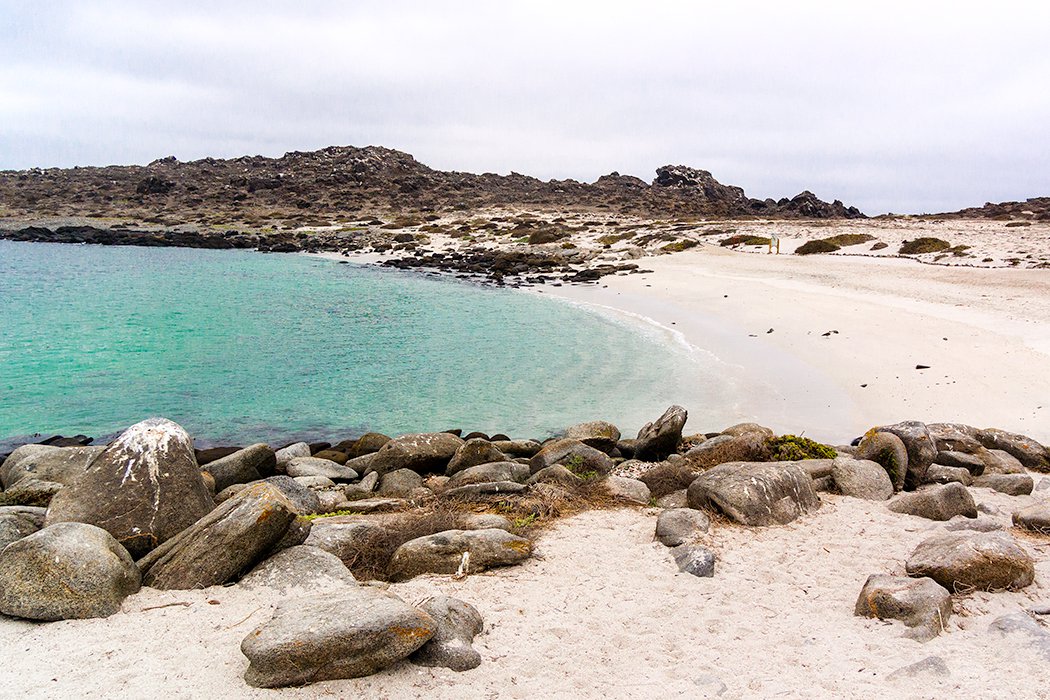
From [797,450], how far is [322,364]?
12.7 m

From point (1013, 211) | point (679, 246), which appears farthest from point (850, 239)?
point (1013, 211)

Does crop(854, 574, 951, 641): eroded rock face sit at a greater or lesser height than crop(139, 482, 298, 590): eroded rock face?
A: lesser

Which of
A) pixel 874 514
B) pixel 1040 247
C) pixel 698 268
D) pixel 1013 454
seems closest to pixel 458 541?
pixel 874 514

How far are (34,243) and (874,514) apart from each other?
71.9m

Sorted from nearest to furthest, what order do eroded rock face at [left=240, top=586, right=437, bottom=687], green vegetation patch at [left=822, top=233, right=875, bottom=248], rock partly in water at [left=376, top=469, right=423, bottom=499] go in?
eroded rock face at [left=240, top=586, right=437, bottom=687], rock partly in water at [left=376, top=469, right=423, bottom=499], green vegetation patch at [left=822, top=233, right=875, bottom=248]

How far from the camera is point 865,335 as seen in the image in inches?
703

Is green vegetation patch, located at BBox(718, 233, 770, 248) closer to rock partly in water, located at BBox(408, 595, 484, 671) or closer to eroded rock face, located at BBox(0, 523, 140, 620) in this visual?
rock partly in water, located at BBox(408, 595, 484, 671)

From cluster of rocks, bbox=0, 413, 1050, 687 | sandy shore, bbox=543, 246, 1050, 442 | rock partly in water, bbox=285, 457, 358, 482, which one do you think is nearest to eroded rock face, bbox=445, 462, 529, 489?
cluster of rocks, bbox=0, 413, 1050, 687

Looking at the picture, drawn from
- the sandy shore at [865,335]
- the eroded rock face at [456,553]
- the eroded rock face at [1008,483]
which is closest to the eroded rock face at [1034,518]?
the eroded rock face at [1008,483]

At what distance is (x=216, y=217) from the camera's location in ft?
247

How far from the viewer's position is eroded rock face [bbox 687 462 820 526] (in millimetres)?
7312

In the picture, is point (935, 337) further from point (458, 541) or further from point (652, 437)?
point (458, 541)

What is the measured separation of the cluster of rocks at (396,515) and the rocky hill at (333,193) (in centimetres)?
6320

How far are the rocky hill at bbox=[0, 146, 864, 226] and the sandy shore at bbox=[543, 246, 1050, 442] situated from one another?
44.0m
